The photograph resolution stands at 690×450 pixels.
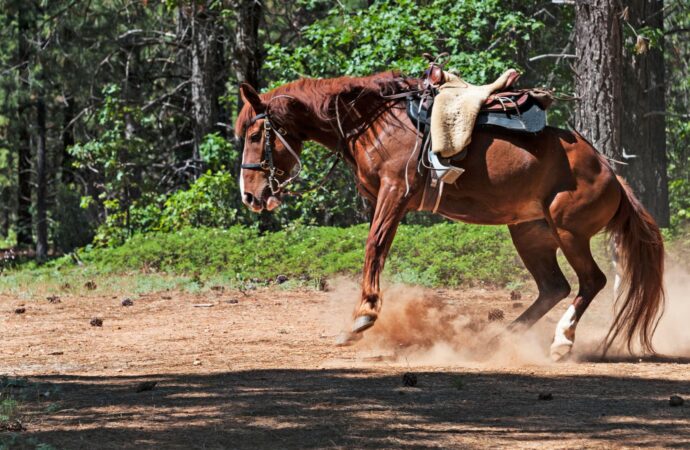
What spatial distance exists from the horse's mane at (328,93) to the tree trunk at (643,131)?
30.2 feet

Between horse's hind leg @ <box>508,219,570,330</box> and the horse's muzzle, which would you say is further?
horse's hind leg @ <box>508,219,570,330</box>

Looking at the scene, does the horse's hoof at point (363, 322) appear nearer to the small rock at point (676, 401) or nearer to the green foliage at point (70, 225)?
the small rock at point (676, 401)

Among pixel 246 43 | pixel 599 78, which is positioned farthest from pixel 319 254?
pixel 246 43

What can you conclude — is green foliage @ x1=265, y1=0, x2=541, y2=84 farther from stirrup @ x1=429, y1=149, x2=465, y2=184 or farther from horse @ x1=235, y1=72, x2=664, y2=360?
stirrup @ x1=429, y1=149, x2=465, y2=184

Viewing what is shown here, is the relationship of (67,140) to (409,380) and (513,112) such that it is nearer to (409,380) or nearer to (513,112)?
(513,112)

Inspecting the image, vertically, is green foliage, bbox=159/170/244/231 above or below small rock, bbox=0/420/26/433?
above

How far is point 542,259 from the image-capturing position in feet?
32.3

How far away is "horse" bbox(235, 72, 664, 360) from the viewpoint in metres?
8.98

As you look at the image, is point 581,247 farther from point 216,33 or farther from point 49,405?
point 216,33

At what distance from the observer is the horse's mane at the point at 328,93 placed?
9.47 metres

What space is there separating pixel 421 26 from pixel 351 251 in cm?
506

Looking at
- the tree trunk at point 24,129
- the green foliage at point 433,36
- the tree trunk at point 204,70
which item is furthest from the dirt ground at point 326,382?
the tree trunk at point 24,129

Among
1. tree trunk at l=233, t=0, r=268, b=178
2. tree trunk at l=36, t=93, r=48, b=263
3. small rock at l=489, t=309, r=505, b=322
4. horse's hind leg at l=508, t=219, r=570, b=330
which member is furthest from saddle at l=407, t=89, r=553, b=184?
tree trunk at l=36, t=93, r=48, b=263

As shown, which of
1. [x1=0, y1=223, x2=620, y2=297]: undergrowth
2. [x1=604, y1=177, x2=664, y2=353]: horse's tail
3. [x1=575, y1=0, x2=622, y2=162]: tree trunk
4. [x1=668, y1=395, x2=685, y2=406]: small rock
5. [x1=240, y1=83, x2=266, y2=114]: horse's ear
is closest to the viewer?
[x1=668, y1=395, x2=685, y2=406]: small rock
